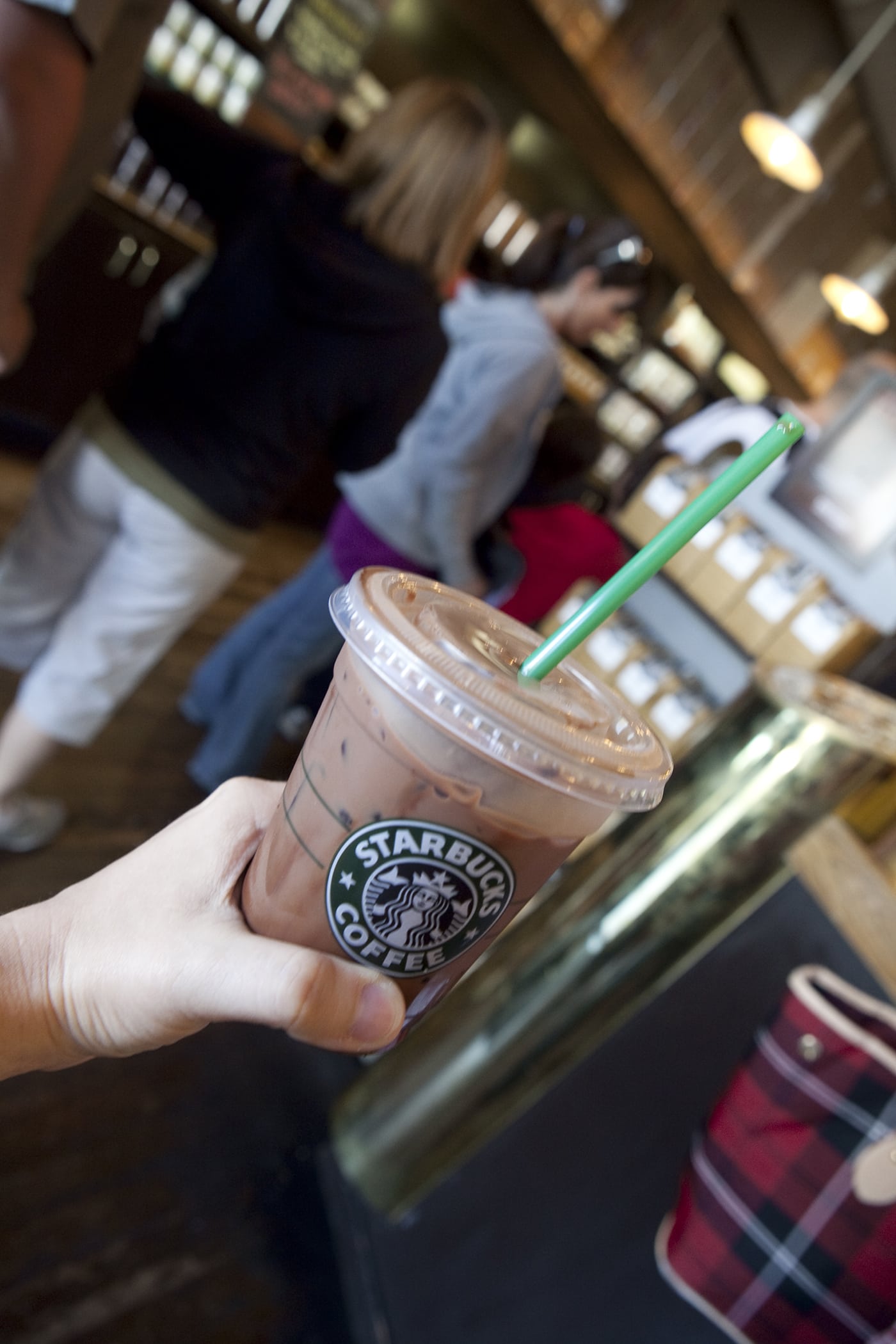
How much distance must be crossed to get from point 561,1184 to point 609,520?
111 cm

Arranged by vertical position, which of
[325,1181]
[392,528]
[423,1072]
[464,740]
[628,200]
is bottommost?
[325,1181]

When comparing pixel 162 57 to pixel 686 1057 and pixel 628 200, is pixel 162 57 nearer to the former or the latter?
pixel 628 200

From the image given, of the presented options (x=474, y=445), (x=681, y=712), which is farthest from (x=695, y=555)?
(x=474, y=445)

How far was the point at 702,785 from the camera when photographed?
132cm

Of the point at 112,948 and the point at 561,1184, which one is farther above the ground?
the point at 112,948

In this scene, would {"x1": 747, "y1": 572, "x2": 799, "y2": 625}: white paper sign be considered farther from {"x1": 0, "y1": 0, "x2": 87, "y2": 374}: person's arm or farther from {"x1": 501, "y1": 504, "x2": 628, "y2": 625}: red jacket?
{"x1": 0, "y1": 0, "x2": 87, "y2": 374}: person's arm

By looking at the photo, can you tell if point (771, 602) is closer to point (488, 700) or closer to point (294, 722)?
point (294, 722)

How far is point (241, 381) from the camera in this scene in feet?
3.95

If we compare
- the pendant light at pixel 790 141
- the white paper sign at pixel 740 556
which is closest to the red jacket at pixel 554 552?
the white paper sign at pixel 740 556

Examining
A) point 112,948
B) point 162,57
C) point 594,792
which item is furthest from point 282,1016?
point 162,57

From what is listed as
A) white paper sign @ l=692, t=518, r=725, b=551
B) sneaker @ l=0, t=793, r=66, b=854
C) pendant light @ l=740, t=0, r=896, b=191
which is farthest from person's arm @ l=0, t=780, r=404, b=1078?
pendant light @ l=740, t=0, r=896, b=191

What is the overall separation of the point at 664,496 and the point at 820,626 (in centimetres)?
59

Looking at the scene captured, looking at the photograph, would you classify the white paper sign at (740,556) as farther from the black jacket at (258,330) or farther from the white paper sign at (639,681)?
the black jacket at (258,330)

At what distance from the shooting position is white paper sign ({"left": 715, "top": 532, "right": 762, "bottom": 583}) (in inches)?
55.1
